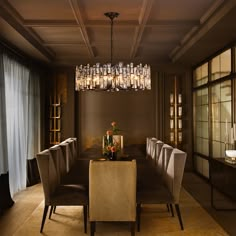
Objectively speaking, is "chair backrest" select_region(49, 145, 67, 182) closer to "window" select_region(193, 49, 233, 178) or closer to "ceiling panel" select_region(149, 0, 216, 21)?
"ceiling panel" select_region(149, 0, 216, 21)

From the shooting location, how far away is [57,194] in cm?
345

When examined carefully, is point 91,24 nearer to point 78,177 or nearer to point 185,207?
point 78,177

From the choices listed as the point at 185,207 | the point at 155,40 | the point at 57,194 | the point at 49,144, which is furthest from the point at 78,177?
the point at 49,144

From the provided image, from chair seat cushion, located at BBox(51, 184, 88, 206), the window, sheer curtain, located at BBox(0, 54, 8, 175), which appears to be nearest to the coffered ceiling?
the window

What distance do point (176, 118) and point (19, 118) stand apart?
354cm

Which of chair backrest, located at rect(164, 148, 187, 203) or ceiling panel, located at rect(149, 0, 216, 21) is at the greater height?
ceiling panel, located at rect(149, 0, 216, 21)

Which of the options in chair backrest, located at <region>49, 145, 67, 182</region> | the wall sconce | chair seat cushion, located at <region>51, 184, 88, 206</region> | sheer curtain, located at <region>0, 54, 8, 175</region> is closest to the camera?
chair seat cushion, located at <region>51, 184, 88, 206</region>

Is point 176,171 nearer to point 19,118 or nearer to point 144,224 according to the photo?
point 144,224

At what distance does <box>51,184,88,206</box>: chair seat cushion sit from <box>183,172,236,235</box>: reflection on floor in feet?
5.43

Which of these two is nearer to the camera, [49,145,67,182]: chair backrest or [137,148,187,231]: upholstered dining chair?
[137,148,187,231]: upholstered dining chair

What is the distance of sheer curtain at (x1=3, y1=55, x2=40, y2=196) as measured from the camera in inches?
200

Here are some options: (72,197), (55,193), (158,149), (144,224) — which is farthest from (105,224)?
(158,149)

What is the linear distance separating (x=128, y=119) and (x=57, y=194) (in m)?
4.02

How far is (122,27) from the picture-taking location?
4461 millimetres
